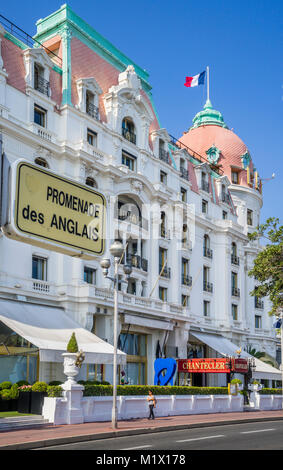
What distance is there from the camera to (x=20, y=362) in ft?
99.7

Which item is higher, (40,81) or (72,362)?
A: (40,81)

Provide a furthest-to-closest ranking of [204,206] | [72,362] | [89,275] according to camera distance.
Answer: [204,206] → [89,275] → [72,362]

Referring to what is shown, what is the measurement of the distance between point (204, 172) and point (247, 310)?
1412cm

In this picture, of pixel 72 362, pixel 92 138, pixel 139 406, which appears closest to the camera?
pixel 72 362

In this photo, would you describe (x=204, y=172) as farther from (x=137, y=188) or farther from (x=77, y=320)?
(x=77, y=320)

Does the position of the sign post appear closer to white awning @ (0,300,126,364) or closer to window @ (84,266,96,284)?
white awning @ (0,300,126,364)

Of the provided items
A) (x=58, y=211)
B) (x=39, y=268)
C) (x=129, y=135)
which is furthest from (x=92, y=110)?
(x=58, y=211)

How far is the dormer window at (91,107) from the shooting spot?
124 ft

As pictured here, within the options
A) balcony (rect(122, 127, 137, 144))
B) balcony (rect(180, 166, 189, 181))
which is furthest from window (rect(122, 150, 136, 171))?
balcony (rect(180, 166, 189, 181))

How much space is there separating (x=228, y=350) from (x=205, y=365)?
9.60m

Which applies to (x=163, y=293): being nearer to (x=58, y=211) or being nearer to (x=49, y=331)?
(x=49, y=331)

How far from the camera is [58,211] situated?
20.9 ft

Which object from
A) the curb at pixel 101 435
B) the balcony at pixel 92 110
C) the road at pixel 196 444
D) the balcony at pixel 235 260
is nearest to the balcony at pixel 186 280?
the balcony at pixel 235 260
